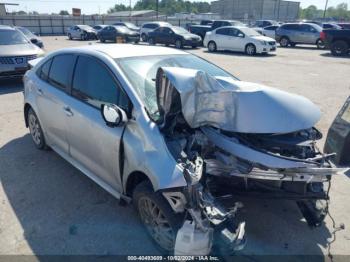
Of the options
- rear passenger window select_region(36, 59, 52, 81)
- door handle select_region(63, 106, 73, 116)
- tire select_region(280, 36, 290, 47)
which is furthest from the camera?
tire select_region(280, 36, 290, 47)

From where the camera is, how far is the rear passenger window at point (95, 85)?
3.36m

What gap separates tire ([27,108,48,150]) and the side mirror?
2312 millimetres

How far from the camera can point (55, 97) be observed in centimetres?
427

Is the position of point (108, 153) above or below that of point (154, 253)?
above

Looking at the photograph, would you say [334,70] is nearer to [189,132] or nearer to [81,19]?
[189,132]

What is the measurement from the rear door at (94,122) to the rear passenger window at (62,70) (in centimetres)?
17

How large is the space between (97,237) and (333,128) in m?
3.37

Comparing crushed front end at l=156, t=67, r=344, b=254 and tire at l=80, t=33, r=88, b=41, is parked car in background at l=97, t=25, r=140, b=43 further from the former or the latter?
crushed front end at l=156, t=67, r=344, b=254

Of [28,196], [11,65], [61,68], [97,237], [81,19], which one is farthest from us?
[81,19]

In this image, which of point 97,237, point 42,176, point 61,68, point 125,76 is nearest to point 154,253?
point 97,237

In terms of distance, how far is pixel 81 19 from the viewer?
46344mm

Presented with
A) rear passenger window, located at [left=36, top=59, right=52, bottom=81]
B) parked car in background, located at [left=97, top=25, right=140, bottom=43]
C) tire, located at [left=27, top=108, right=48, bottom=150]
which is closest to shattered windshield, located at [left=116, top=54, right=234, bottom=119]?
rear passenger window, located at [left=36, top=59, right=52, bottom=81]

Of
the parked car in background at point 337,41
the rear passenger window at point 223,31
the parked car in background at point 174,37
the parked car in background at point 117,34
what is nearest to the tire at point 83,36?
the parked car in background at point 117,34

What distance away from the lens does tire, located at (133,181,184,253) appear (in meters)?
2.78
